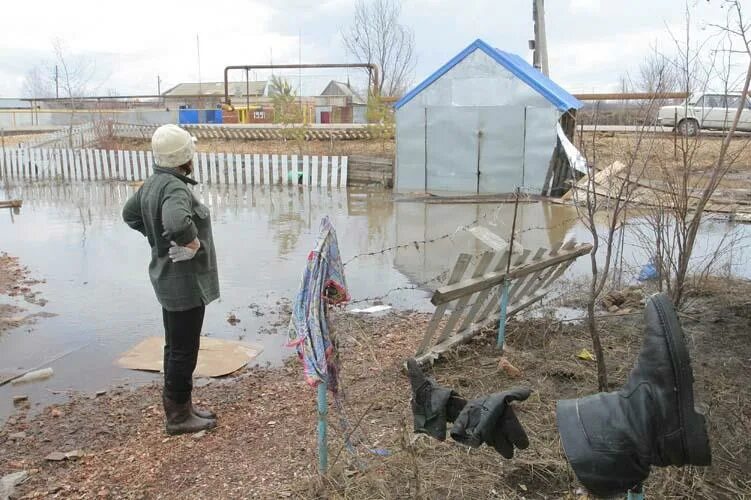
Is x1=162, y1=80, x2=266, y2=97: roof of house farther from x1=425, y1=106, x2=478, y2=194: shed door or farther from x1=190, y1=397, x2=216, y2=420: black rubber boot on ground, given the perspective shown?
x1=190, y1=397, x2=216, y2=420: black rubber boot on ground

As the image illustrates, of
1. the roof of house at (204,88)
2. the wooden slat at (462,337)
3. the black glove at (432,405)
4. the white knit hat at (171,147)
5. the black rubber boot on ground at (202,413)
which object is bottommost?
the black rubber boot on ground at (202,413)

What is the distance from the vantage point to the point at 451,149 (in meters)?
16.9

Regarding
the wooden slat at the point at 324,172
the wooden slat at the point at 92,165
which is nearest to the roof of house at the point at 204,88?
the wooden slat at the point at 92,165

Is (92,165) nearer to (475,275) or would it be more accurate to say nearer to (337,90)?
(475,275)

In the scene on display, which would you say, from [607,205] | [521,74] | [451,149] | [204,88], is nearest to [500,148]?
[451,149]

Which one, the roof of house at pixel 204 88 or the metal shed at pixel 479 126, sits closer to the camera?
the metal shed at pixel 479 126

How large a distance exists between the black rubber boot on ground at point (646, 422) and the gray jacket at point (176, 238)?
2.50 metres

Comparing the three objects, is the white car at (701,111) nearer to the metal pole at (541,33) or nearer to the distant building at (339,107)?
the metal pole at (541,33)

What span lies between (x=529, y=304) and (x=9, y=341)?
4.75 m

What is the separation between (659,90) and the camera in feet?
14.8

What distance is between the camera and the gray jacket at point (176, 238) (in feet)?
11.5

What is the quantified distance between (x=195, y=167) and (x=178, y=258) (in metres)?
17.1

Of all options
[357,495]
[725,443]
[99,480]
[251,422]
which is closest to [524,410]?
[725,443]

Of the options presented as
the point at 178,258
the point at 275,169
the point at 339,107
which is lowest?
the point at 275,169
